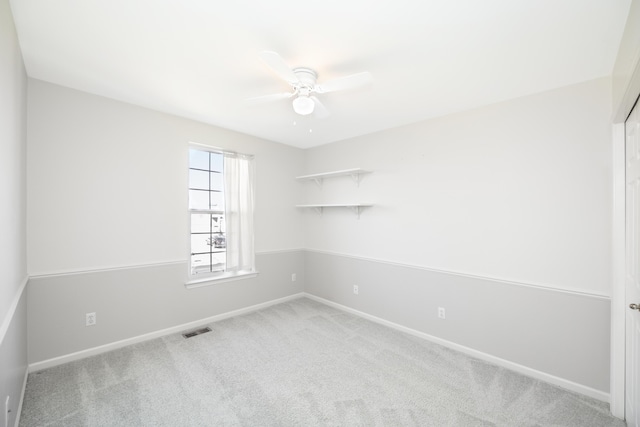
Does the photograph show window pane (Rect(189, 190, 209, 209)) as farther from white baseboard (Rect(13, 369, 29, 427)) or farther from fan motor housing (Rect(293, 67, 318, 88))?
fan motor housing (Rect(293, 67, 318, 88))

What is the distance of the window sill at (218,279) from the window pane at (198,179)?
1.20 metres

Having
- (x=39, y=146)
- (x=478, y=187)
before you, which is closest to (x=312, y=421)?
(x=478, y=187)

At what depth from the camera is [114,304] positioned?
9.08 ft

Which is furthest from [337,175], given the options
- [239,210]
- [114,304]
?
[114,304]

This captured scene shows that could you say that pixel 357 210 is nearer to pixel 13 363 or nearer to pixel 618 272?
pixel 618 272

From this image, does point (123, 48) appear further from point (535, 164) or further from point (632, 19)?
point (535, 164)

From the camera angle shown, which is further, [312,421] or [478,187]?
[478,187]

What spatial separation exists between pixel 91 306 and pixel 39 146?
1.55m

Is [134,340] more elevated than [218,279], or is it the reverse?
[218,279]

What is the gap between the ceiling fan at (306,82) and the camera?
5.29ft

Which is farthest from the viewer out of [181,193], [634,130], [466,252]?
[181,193]

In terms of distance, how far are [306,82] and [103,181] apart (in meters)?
2.28

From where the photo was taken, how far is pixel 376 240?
143 inches

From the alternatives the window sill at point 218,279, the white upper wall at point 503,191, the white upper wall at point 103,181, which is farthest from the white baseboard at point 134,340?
the white upper wall at point 503,191
